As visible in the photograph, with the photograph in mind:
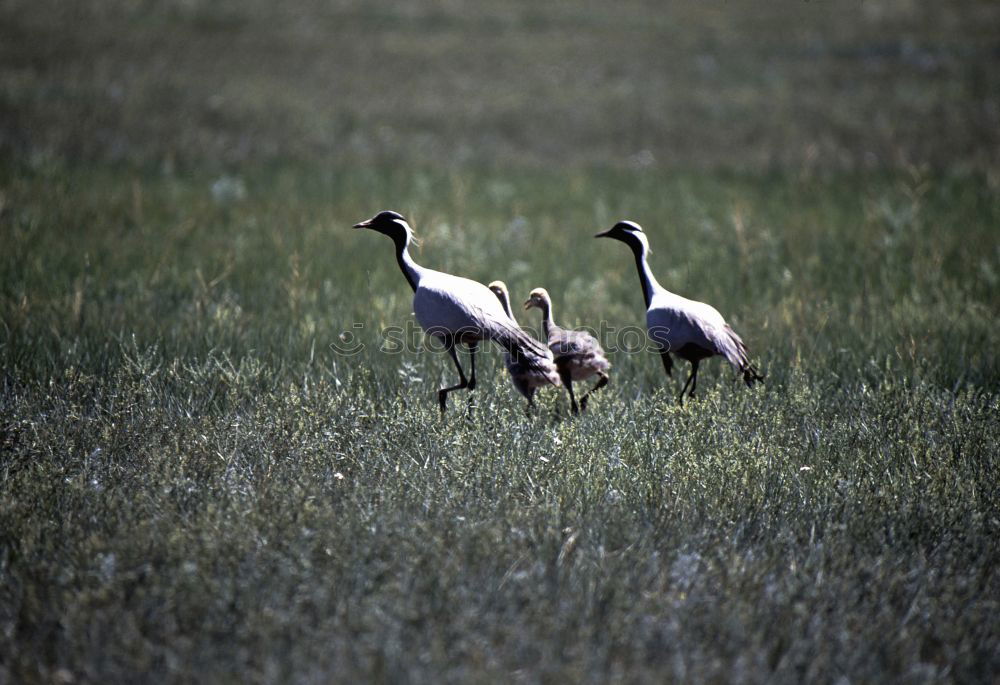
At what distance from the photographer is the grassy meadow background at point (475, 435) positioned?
135 inches

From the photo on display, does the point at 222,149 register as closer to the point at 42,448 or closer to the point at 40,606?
the point at 42,448

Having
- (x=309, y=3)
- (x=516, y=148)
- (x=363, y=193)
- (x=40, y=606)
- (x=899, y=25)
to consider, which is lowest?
(x=40, y=606)

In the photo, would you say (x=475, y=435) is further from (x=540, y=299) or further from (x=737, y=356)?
(x=737, y=356)

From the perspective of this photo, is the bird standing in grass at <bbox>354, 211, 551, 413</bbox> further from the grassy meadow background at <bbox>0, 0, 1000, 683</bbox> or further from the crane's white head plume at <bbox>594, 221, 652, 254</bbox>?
the crane's white head plume at <bbox>594, 221, 652, 254</bbox>

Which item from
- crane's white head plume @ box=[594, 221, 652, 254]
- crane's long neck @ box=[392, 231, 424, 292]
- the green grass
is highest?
crane's white head plume @ box=[594, 221, 652, 254]

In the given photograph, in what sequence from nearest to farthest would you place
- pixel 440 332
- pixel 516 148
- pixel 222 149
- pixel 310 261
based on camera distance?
pixel 440 332 → pixel 310 261 → pixel 222 149 → pixel 516 148

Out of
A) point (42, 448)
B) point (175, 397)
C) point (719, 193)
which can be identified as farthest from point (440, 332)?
point (719, 193)

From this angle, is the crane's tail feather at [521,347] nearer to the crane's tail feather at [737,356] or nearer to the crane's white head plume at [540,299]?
the crane's white head plume at [540,299]

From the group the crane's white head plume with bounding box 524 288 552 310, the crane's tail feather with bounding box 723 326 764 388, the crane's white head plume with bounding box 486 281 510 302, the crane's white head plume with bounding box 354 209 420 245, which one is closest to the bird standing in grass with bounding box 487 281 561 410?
the crane's white head plume with bounding box 486 281 510 302

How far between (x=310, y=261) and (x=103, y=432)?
3.64m

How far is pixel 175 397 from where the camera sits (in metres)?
5.66

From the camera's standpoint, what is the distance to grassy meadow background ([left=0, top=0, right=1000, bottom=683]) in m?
3.44

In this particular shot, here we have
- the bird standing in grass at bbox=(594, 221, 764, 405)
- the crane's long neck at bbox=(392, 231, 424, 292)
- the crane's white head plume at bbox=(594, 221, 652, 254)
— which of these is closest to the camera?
the bird standing in grass at bbox=(594, 221, 764, 405)

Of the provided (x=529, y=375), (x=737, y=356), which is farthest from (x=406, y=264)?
(x=737, y=356)
